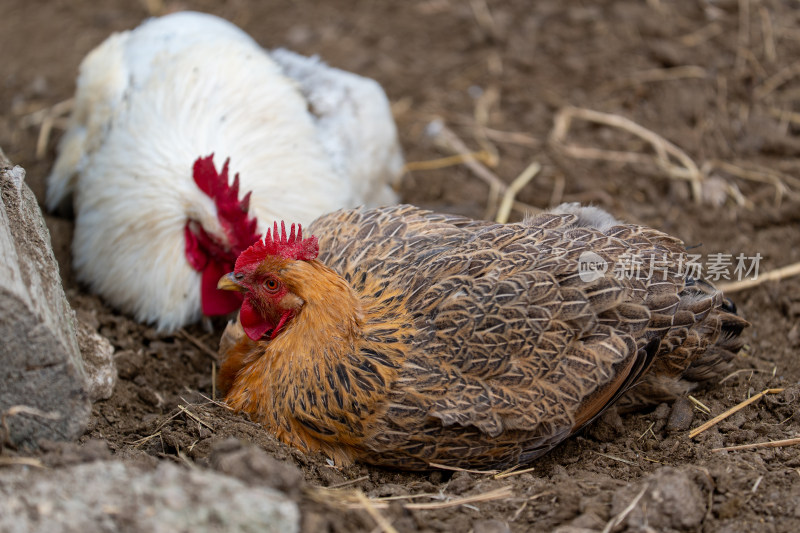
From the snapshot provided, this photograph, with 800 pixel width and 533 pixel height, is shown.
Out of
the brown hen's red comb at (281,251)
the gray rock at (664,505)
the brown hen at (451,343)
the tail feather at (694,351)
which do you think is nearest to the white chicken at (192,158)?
the brown hen's red comb at (281,251)

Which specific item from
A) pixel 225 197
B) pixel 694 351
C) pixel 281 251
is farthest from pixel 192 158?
pixel 694 351

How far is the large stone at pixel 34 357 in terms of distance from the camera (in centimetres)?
243

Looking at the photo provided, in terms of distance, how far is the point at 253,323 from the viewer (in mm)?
3410

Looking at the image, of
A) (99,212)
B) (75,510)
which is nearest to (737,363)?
(75,510)

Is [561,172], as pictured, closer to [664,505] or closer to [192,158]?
[192,158]

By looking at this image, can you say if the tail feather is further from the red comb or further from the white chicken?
the red comb

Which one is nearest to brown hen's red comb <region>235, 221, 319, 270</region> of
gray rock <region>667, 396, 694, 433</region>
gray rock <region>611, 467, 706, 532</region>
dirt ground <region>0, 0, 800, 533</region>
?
dirt ground <region>0, 0, 800, 533</region>

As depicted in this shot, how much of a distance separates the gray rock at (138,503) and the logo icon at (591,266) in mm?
1665

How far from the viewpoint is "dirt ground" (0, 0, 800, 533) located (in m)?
2.87

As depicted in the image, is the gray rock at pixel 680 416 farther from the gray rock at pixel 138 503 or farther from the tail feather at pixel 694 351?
the gray rock at pixel 138 503

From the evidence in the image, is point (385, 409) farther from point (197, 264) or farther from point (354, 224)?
point (197, 264)

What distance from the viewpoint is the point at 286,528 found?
2.26 m

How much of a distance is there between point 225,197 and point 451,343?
1539mm

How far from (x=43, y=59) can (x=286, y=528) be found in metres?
6.03
